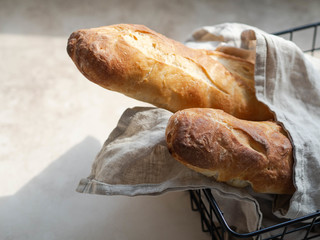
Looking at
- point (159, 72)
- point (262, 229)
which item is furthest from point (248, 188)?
point (159, 72)

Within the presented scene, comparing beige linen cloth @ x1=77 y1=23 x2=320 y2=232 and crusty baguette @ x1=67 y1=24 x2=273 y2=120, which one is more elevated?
crusty baguette @ x1=67 y1=24 x2=273 y2=120

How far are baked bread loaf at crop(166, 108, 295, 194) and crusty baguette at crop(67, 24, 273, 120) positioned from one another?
78 mm

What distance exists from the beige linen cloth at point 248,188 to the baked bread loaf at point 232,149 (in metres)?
0.02

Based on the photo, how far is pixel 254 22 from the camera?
126 centimetres

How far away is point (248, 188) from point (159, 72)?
224 millimetres

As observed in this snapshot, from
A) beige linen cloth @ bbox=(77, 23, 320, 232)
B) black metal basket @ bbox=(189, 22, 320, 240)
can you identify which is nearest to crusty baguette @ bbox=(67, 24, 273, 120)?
beige linen cloth @ bbox=(77, 23, 320, 232)

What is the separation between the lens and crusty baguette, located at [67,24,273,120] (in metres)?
0.60

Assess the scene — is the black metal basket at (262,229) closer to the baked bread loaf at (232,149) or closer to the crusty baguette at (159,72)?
the baked bread loaf at (232,149)

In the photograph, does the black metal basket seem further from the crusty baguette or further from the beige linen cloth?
the crusty baguette

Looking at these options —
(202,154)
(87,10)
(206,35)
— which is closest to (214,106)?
(202,154)

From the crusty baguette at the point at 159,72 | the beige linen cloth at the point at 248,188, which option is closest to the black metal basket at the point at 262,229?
the beige linen cloth at the point at 248,188

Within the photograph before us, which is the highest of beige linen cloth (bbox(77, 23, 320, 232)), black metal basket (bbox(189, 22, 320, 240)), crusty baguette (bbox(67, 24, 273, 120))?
crusty baguette (bbox(67, 24, 273, 120))

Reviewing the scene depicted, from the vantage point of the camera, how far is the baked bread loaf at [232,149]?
54 cm

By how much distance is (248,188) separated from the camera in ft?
2.00
